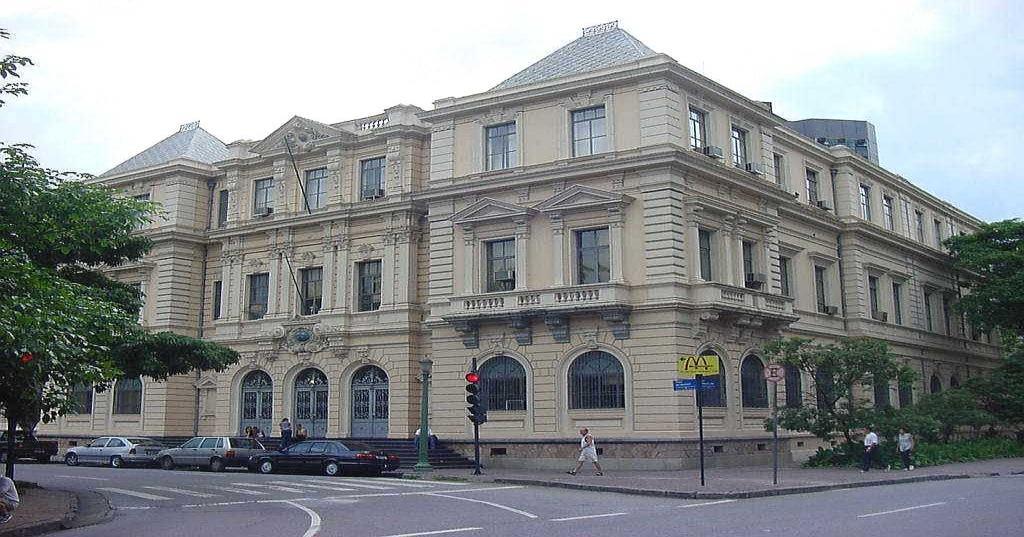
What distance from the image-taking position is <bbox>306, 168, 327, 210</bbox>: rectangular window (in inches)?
1689

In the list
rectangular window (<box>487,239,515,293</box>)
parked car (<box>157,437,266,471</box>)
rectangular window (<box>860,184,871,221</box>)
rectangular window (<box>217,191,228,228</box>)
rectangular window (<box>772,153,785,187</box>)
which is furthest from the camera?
rectangular window (<box>217,191,228,228</box>)

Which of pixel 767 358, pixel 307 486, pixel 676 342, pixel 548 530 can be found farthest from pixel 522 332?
pixel 548 530

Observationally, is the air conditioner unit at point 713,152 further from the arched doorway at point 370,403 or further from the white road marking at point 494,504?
the white road marking at point 494,504

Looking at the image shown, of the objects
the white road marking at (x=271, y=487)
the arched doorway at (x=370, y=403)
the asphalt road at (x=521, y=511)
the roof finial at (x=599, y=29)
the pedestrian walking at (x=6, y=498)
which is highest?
the roof finial at (x=599, y=29)

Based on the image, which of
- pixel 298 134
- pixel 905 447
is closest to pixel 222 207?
pixel 298 134

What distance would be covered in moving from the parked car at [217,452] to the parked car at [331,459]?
2024 millimetres

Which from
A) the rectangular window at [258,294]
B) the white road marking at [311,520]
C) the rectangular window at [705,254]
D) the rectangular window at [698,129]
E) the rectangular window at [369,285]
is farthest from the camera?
the rectangular window at [258,294]

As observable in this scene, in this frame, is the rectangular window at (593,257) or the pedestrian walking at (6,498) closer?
the pedestrian walking at (6,498)

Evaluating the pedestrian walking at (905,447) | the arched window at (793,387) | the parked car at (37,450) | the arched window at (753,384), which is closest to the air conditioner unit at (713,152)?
the arched window at (753,384)

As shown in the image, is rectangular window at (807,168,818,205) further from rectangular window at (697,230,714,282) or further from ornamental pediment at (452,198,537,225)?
ornamental pediment at (452,198,537,225)

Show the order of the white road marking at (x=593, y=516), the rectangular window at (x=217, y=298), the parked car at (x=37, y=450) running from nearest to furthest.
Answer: the white road marking at (x=593, y=516)
the parked car at (x=37, y=450)
the rectangular window at (x=217, y=298)

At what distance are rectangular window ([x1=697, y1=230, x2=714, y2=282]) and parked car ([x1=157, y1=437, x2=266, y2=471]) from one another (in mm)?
16840

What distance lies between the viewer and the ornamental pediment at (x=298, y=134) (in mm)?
42906

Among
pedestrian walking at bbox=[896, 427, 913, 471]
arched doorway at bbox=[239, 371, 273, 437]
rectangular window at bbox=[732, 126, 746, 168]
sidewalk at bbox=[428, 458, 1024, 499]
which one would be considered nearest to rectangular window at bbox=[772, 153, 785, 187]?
rectangular window at bbox=[732, 126, 746, 168]
